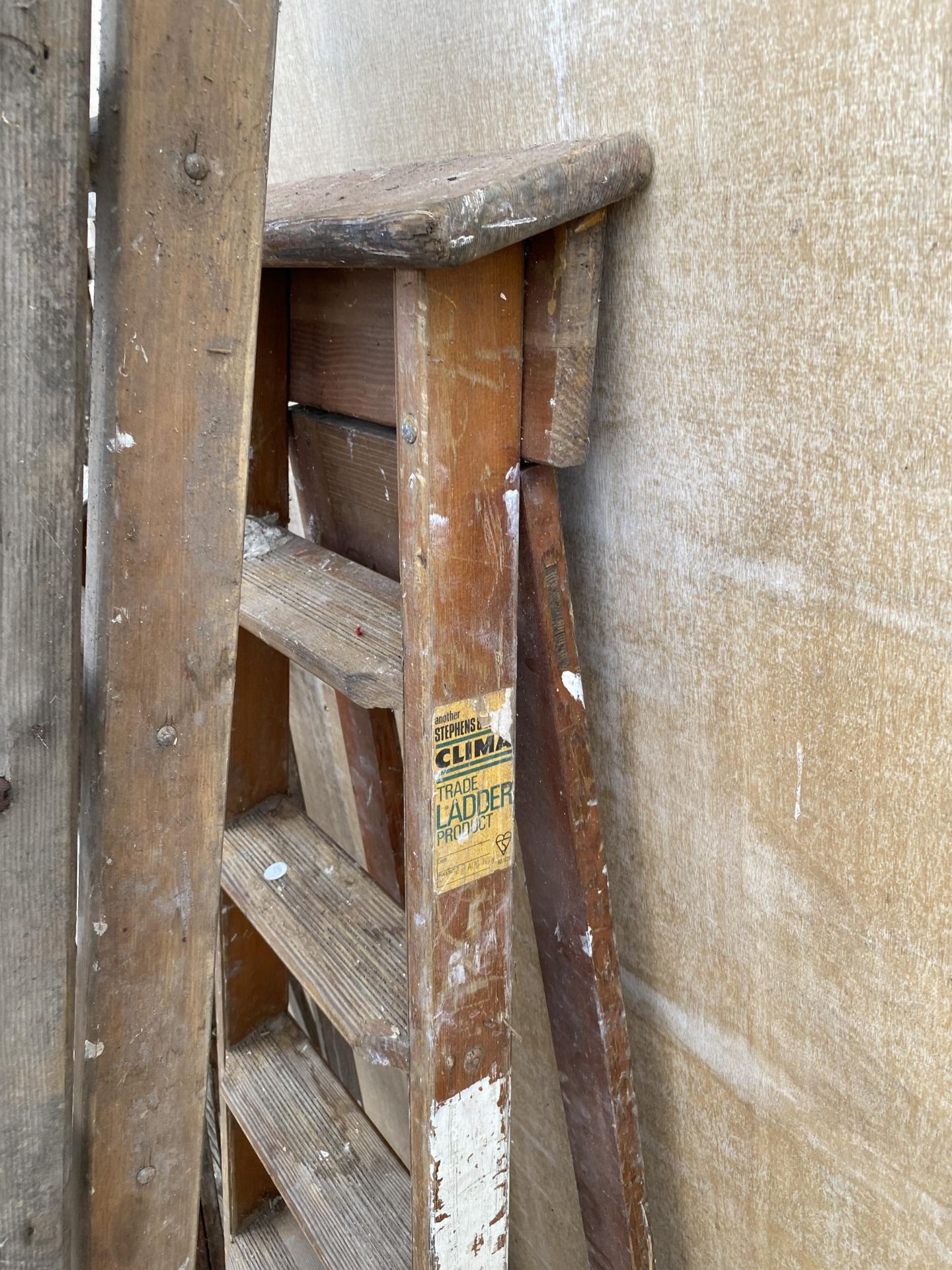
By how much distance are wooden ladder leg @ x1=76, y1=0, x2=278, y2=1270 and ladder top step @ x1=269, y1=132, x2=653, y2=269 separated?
0.12 metres

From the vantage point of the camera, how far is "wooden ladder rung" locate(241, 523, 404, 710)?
0.86 m

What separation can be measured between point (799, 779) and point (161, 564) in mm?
488

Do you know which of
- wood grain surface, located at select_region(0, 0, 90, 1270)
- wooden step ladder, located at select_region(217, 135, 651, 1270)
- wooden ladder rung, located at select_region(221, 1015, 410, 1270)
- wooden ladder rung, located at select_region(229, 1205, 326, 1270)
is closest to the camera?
wood grain surface, located at select_region(0, 0, 90, 1270)

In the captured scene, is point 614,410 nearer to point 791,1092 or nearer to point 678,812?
point 678,812

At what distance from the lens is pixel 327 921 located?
107 cm

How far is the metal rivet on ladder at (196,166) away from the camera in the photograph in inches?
22.7

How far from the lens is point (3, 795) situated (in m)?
0.59

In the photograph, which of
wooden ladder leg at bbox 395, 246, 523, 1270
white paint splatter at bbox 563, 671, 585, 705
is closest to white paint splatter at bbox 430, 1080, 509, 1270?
wooden ladder leg at bbox 395, 246, 523, 1270

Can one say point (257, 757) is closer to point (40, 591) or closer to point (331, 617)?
point (331, 617)

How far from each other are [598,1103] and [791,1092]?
0.21 meters

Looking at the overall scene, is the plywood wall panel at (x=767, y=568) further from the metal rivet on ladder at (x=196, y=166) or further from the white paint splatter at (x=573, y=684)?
the metal rivet on ladder at (x=196, y=166)

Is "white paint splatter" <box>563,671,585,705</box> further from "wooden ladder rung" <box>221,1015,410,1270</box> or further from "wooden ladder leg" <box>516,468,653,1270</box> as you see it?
"wooden ladder rung" <box>221,1015,410,1270</box>

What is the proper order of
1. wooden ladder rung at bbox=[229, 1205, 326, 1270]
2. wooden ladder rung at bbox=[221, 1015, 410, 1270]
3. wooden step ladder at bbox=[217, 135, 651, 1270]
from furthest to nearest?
wooden ladder rung at bbox=[229, 1205, 326, 1270], wooden ladder rung at bbox=[221, 1015, 410, 1270], wooden step ladder at bbox=[217, 135, 651, 1270]

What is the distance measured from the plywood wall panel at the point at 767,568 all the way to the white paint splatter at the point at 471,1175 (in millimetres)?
184
